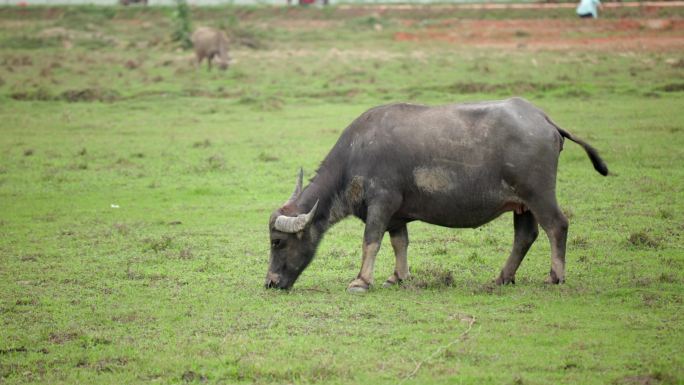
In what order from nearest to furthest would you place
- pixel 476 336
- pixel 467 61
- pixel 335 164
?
pixel 476 336 → pixel 335 164 → pixel 467 61

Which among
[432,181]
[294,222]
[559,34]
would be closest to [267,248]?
[294,222]

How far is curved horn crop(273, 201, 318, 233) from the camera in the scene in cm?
845

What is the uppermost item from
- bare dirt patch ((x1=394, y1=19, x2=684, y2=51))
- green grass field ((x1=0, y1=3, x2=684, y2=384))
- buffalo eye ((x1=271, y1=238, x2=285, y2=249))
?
buffalo eye ((x1=271, y1=238, x2=285, y2=249))

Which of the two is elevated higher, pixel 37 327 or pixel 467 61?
pixel 37 327

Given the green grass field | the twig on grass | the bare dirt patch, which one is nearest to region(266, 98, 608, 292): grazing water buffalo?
the green grass field

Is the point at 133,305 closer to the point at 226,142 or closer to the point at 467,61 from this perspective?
the point at 226,142

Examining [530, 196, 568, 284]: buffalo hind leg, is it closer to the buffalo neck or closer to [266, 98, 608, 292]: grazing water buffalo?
[266, 98, 608, 292]: grazing water buffalo

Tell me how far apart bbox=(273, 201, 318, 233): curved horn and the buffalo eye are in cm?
12

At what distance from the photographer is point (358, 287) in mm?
8461

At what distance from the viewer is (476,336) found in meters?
6.90

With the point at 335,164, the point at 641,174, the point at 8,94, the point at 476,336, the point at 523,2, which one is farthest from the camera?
the point at 523,2

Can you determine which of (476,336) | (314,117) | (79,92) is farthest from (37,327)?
(79,92)

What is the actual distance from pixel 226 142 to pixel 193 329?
35.1 ft

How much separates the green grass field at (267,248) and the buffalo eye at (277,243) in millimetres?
422
